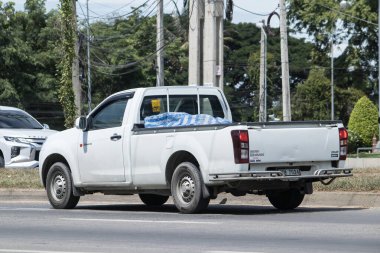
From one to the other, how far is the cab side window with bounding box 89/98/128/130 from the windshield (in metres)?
11.4

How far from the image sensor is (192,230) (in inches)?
517

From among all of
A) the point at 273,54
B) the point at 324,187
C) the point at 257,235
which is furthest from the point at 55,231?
the point at 273,54

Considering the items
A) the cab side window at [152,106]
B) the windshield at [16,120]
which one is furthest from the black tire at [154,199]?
the windshield at [16,120]

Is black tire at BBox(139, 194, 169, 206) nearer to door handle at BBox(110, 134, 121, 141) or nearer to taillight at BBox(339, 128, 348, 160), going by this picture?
door handle at BBox(110, 134, 121, 141)

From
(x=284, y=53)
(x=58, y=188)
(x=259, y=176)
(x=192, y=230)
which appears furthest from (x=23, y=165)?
(x=192, y=230)

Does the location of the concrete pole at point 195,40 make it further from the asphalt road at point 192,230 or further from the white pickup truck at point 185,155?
the asphalt road at point 192,230

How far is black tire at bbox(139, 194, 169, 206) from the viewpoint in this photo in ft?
60.7

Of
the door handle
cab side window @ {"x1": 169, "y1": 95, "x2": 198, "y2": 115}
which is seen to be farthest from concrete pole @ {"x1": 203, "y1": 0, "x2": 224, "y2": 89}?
the door handle

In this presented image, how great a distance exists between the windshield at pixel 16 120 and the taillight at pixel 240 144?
14.6 meters

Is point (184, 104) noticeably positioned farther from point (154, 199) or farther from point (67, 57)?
point (67, 57)

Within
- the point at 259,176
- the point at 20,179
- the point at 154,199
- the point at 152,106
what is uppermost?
the point at 152,106

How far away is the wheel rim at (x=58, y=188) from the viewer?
58.9 ft

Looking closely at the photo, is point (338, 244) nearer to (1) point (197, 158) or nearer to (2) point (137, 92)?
(1) point (197, 158)

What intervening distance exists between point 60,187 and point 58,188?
5 centimetres
